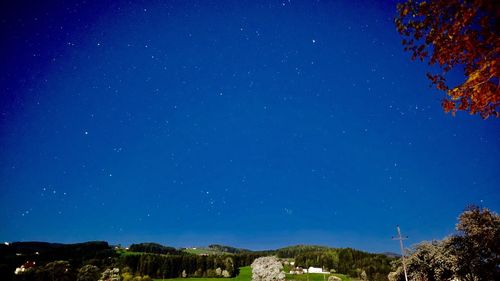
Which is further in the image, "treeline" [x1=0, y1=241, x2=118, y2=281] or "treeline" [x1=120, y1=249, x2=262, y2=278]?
"treeline" [x1=120, y1=249, x2=262, y2=278]

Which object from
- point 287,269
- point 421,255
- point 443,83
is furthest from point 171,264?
point 443,83

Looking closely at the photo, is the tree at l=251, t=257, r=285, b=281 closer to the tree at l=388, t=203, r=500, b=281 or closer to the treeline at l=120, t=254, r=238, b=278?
the tree at l=388, t=203, r=500, b=281

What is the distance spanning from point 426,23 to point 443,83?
1.93 metres

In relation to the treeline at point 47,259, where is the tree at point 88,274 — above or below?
below

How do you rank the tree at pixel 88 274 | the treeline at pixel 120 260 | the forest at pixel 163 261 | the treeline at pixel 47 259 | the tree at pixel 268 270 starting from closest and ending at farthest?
the tree at pixel 88 274 → the treeline at pixel 47 259 → the tree at pixel 268 270 → the treeline at pixel 120 260 → the forest at pixel 163 261

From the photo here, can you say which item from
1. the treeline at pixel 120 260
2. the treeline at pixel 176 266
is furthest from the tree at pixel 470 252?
the treeline at pixel 176 266

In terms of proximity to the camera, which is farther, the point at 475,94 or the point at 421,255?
the point at 421,255

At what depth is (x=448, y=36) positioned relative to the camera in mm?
6188

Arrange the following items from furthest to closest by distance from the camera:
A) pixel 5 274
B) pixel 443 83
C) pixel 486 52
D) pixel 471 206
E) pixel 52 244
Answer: pixel 52 244 → pixel 5 274 → pixel 471 206 → pixel 443 83 → pixel 486 52

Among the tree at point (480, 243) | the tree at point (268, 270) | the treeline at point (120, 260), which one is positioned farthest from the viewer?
the treeline at point (120, 260)

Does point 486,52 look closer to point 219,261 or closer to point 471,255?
point 471,255

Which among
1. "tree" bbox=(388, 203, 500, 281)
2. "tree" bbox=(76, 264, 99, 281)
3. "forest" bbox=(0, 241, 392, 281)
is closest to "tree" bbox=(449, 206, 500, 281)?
"tree" bbox=(388, 203, 500, 281)

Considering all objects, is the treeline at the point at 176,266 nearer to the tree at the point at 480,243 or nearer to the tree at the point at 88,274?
the tree at the point at 88,274

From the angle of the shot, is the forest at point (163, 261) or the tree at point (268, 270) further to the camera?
the forest at point (163, 261)
